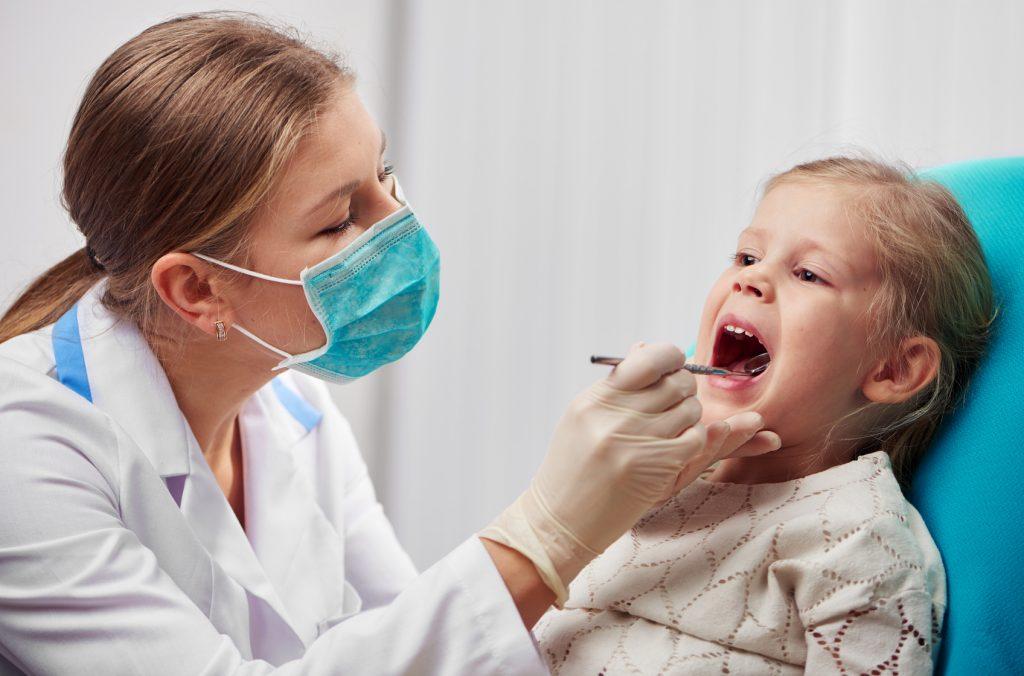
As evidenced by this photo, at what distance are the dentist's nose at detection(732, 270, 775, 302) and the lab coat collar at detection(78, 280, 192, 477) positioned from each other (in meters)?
0.87

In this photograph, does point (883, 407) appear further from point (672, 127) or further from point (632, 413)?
point (672, 127)

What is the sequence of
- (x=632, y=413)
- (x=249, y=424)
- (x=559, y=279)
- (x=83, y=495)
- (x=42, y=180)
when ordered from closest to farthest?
(x=632, y=413), (x=83, y=495), (x=249, y=424), (x=42, y=180), (x=559, y=279)

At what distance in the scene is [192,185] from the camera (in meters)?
1.37

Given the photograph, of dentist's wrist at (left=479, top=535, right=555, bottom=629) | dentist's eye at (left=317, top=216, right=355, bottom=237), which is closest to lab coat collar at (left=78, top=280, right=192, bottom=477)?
dentist's eye at (left=317, top=216, right=355, bottom=237)

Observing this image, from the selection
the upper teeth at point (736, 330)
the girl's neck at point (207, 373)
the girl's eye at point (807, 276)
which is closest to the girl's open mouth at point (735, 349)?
the upper teeth at point (736, 330)

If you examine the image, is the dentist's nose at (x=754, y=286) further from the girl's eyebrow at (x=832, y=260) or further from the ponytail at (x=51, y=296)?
the ponytail at (x=51, y=296)

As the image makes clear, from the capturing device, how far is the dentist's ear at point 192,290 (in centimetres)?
140

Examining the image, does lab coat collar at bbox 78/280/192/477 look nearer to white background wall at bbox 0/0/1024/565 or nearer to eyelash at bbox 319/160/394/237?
eyelash at bbox 319/160/394/237

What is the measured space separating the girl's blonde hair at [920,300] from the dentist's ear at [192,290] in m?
0.92

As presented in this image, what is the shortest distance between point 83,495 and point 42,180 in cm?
154

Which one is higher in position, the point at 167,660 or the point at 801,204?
the point at 801,204

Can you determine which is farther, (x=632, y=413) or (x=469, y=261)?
(x=469, y=261)

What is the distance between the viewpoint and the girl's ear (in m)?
1.31

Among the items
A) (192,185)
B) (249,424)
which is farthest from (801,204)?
(249,424)
